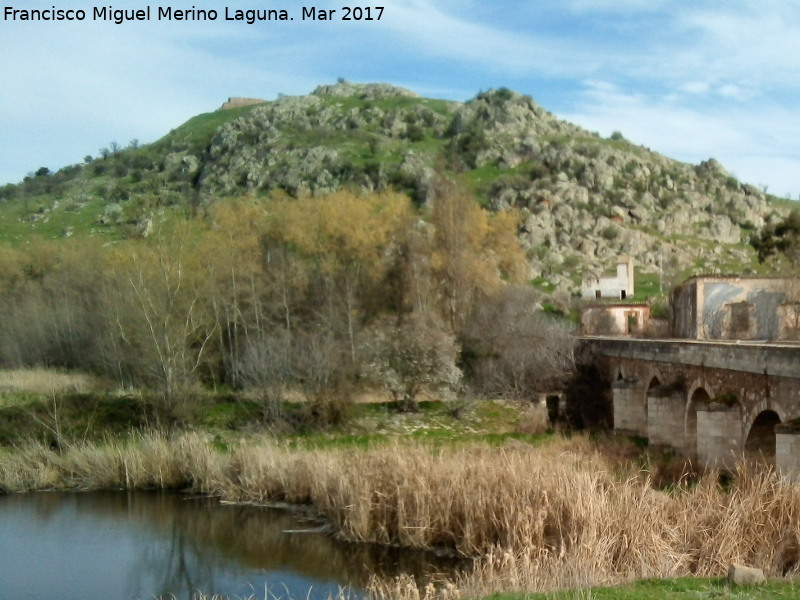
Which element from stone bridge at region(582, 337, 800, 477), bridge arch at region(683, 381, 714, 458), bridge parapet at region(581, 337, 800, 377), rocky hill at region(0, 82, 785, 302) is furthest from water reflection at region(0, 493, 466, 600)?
rocky hill at region(0, 82, 785, 302)

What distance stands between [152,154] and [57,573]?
76.8m

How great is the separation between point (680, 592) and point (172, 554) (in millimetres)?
10854

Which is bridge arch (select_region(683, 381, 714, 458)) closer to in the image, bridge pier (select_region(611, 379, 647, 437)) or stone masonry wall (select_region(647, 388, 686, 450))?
stone masonry wall (select_region(647, 388, 686, 450))

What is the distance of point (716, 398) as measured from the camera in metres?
18.3

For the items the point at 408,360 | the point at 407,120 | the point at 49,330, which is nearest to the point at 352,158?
the point at 407,120

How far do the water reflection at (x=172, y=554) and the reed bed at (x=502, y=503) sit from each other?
618mm

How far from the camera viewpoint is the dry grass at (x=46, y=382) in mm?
28895

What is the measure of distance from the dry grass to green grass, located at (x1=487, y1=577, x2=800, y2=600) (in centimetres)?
2134

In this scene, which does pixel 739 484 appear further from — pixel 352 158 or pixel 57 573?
pixel 352 158

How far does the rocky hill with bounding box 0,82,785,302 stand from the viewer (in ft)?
201

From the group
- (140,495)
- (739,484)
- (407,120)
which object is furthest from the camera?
(407,120)

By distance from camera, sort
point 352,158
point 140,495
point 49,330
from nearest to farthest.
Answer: point 140,495
point 49,330
point 352,158

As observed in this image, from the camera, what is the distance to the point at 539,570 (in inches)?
396

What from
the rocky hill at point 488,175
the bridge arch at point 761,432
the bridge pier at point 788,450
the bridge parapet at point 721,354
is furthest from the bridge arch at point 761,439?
the rocky hill at point 488,175
